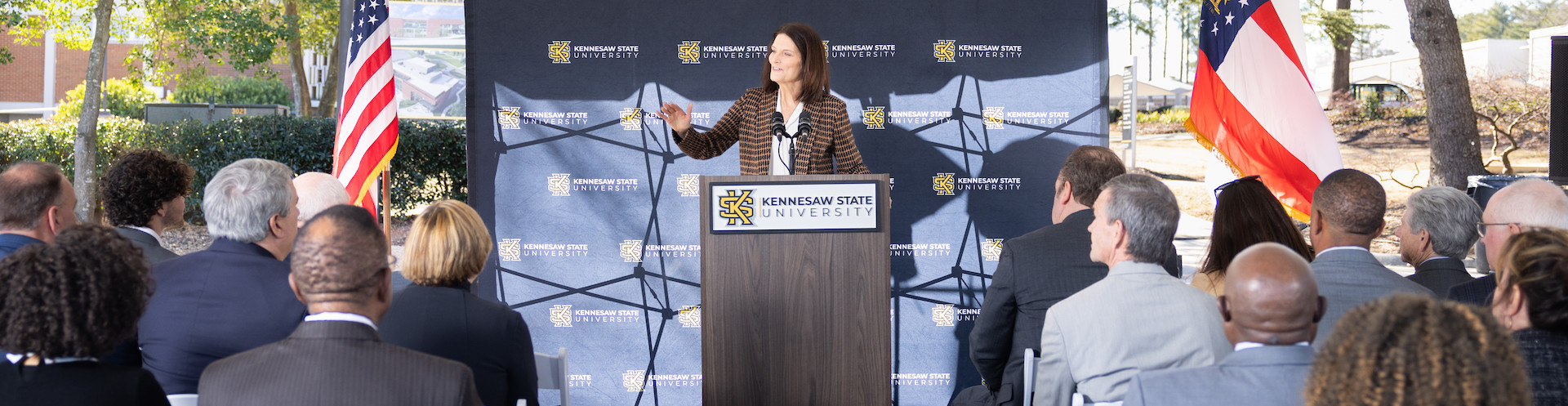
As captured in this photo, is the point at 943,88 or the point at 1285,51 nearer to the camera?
the point at 1285,51

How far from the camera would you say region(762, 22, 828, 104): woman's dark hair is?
352 centimetres

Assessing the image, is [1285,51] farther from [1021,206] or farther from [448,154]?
[448,154]

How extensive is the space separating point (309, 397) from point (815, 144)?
2142 mm

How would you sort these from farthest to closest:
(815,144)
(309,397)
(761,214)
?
(815,144)
(761,214)
(309,397)

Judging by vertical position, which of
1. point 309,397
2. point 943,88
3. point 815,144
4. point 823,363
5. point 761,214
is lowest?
point 823,363

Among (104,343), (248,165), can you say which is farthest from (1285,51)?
(104,343)

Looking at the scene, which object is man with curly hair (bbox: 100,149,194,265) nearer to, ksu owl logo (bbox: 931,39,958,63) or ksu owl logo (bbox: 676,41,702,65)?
ksu owl logo (bbox: 676,41,702,65)

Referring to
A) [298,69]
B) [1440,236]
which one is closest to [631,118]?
[1440,236]

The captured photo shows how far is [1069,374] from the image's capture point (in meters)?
2.36

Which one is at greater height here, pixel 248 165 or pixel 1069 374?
pixel 248 165

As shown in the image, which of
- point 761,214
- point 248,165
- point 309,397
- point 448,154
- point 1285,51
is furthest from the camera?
point 448,154

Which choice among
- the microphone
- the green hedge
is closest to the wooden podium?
the microphone

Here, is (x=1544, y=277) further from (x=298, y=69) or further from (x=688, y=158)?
(x=298, y=69)

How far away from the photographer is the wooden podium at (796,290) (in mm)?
2959
